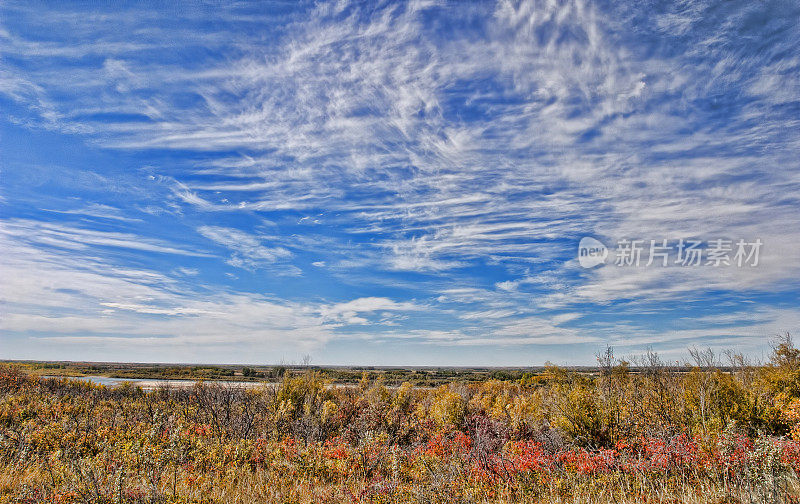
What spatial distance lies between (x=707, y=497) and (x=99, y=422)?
55.0 ft

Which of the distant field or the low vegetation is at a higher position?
the low vegetation

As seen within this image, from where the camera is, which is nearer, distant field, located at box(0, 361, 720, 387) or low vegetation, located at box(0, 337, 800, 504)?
low vegetation, located at box(0, 337, 800, 504)

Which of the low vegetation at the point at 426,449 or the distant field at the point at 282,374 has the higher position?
the low vegetation at the point at 426,449

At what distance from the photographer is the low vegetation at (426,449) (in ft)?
21.7

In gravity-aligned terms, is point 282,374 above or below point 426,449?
above

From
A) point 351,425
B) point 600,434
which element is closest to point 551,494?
point 600,434

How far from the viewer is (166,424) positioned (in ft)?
44.0

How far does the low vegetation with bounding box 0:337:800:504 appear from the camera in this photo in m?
6.62

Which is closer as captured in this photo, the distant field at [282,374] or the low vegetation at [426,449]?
the low vegetation at [426,449]

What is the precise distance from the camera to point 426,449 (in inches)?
409

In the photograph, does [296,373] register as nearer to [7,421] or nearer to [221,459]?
[7,421]

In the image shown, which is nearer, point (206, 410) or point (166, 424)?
point (166, 424)

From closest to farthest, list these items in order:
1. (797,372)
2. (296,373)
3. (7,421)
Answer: (7,421)
(797,372)
(296,373)

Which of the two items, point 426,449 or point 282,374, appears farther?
point 282,374
